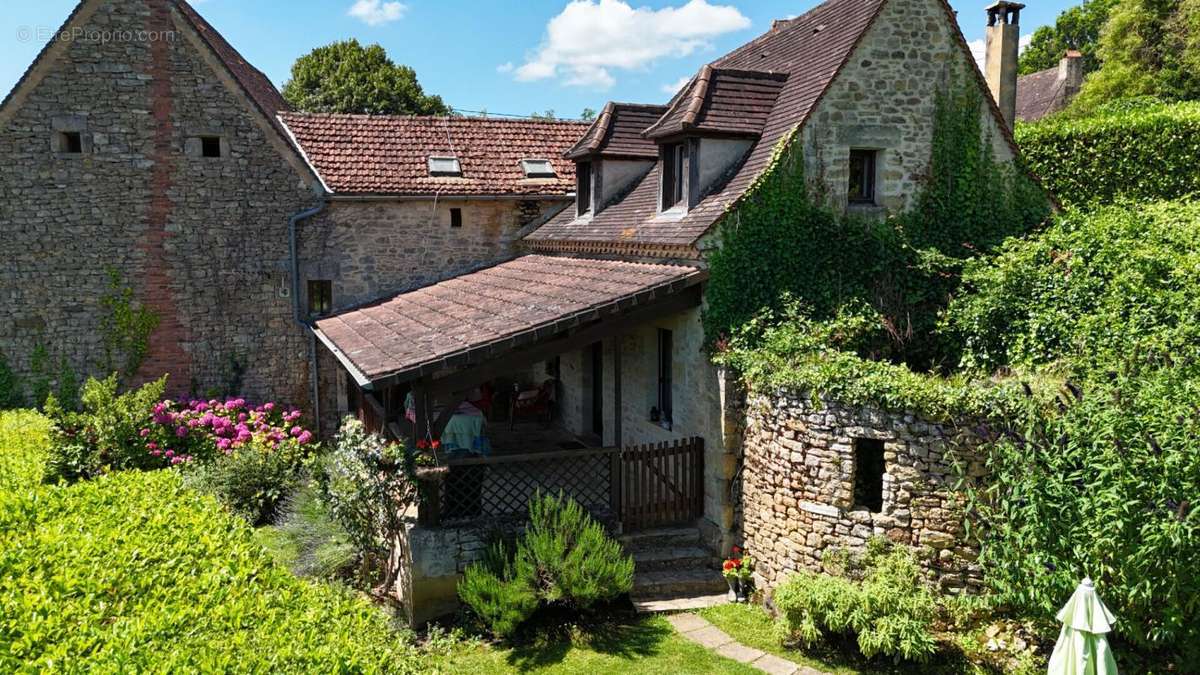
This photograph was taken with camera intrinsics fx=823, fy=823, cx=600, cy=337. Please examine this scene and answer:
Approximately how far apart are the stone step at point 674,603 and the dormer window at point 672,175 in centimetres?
599

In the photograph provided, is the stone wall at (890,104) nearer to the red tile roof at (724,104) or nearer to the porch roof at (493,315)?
the red tile roof at (724,104)

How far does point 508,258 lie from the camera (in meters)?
18.5

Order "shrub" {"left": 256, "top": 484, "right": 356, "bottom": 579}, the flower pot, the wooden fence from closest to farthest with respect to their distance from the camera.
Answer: the wooden fence → the flower pot → "shrub" {"left": 256, "top": 484, "right": 356, "bottom": 579}

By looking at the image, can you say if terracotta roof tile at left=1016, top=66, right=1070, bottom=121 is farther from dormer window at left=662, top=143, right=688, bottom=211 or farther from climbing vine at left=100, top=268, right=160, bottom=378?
climbing vine at left=100, top=268, right=160, bottom=378

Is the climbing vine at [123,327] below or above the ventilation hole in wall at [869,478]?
above

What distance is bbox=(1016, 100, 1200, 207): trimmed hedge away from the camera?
14.5 m

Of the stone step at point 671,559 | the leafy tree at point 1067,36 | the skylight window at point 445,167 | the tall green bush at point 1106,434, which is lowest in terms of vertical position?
the stone step at point 671,559

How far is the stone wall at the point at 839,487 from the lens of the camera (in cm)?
873

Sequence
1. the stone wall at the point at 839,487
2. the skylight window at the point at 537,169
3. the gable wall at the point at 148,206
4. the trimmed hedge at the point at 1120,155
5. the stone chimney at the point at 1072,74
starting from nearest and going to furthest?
the stone wall at the point at 839,487 → the trimmed hedge at the point at 1120,155 → the gable wall at the point at 148,206 → the skylight window at the point at 537,169 → the stone chimney at the point at 1072,74

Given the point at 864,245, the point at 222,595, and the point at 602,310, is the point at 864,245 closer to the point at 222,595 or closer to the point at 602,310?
the point at 602,310

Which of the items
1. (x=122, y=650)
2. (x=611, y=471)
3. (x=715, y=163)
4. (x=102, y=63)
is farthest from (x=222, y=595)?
(x=102, y=63)

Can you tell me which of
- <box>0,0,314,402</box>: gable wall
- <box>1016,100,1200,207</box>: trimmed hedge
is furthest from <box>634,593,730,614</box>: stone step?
<box>0,0,314,402</box>: gable wall

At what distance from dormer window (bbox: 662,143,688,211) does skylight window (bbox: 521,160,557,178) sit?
6.35 metres

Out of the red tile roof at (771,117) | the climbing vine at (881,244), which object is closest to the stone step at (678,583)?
the climbing vine at (881,244)
